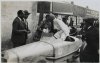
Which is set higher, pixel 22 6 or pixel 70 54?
pixel 22 6

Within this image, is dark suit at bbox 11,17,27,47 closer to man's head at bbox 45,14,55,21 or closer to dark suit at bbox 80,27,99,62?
man's head at bbox 45,14,55,21

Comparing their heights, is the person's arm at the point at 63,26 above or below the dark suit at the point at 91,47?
above

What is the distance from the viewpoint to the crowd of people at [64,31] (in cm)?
114

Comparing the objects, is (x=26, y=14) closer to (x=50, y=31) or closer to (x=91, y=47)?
(x=50, y=31)

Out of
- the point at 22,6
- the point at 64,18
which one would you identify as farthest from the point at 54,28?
the point at 22,6

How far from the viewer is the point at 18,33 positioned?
1.14 meters

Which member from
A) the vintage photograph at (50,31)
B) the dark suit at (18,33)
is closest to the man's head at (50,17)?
the vintage photograph at (50,31)

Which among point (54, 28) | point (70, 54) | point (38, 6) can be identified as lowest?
point (70, 54)

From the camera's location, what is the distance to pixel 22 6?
1146 millimetres

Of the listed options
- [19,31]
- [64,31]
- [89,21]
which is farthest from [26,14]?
[89,21]

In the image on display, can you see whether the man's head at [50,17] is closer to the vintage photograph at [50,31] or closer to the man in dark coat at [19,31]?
the vintage photograph at [50,31]

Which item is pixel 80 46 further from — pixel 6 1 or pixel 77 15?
pixel 6 1

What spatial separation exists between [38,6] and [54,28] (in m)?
0.13

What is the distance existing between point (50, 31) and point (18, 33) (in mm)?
150
